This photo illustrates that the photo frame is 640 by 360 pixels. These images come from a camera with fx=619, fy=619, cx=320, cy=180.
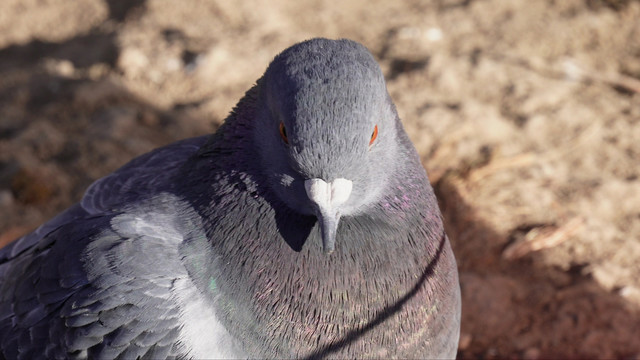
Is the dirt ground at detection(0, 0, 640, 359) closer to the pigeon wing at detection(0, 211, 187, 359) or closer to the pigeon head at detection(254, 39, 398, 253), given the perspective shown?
the pigeon head at detection(254, 39, 398, 253)

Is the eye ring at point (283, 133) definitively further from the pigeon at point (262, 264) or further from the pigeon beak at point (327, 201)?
the pigeon beak at point (327, 201)

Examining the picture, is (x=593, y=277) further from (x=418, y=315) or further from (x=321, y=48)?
(x=321, y=48)

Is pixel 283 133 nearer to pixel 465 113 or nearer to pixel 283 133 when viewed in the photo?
pixel 283 133

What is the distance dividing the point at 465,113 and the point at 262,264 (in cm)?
329

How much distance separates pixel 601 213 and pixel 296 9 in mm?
3639

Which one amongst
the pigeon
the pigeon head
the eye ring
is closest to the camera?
the pigeon head

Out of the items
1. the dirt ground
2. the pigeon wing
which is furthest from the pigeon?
the dirt ground

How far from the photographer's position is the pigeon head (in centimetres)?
229

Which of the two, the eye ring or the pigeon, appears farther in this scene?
the pigeon

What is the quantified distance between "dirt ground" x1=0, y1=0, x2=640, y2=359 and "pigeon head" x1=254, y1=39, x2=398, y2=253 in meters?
2.03

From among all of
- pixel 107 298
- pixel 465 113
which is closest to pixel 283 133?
pixel 107 298

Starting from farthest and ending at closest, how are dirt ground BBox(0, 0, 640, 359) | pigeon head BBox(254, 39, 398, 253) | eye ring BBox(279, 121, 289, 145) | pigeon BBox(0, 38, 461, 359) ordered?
dirt ground BBox(0, 0, 640, 359) → pigeon BBox(0, 38, 461, 359) → eye ring BBox(279, 121, 289, 145) → pigeon head BBox(254, 39, 398, 253)

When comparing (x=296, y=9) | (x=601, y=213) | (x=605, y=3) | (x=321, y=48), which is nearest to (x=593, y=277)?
(x=601, y=213)

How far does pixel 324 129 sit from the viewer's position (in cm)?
228
